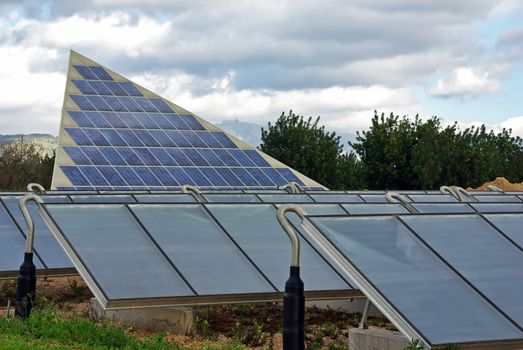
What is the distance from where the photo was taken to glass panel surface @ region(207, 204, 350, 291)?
42.9ft

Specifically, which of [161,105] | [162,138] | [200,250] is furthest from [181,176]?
[200,250]

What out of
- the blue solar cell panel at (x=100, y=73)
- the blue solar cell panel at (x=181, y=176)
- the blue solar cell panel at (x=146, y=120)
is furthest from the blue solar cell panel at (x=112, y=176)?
the blue solar cell panel at (x=100, y=73)

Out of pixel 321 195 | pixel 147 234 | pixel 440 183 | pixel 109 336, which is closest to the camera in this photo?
pixel 109 336

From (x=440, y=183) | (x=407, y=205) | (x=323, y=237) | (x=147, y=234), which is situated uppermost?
(x=440, y=183)

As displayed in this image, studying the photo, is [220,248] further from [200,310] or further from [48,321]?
[48,321]

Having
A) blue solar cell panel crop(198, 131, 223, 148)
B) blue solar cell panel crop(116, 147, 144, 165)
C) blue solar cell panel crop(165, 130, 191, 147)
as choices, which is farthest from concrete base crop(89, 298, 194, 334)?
blue solar cell panel crop(198, 131, 223, 148)

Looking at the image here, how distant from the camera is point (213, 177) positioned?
44.0 m

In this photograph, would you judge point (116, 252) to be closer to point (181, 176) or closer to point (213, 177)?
point (181, 176)

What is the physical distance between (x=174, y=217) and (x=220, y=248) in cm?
107

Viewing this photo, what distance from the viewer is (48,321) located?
11797 mm

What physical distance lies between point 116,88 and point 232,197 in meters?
30.7

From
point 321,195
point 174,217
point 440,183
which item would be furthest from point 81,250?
point 440,183

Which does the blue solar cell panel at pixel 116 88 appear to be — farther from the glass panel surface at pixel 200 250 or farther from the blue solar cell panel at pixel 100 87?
the glass panel surface at pixel 200 250

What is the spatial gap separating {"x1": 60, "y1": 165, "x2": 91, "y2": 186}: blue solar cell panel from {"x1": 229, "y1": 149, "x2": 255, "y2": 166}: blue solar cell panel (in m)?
8.73
